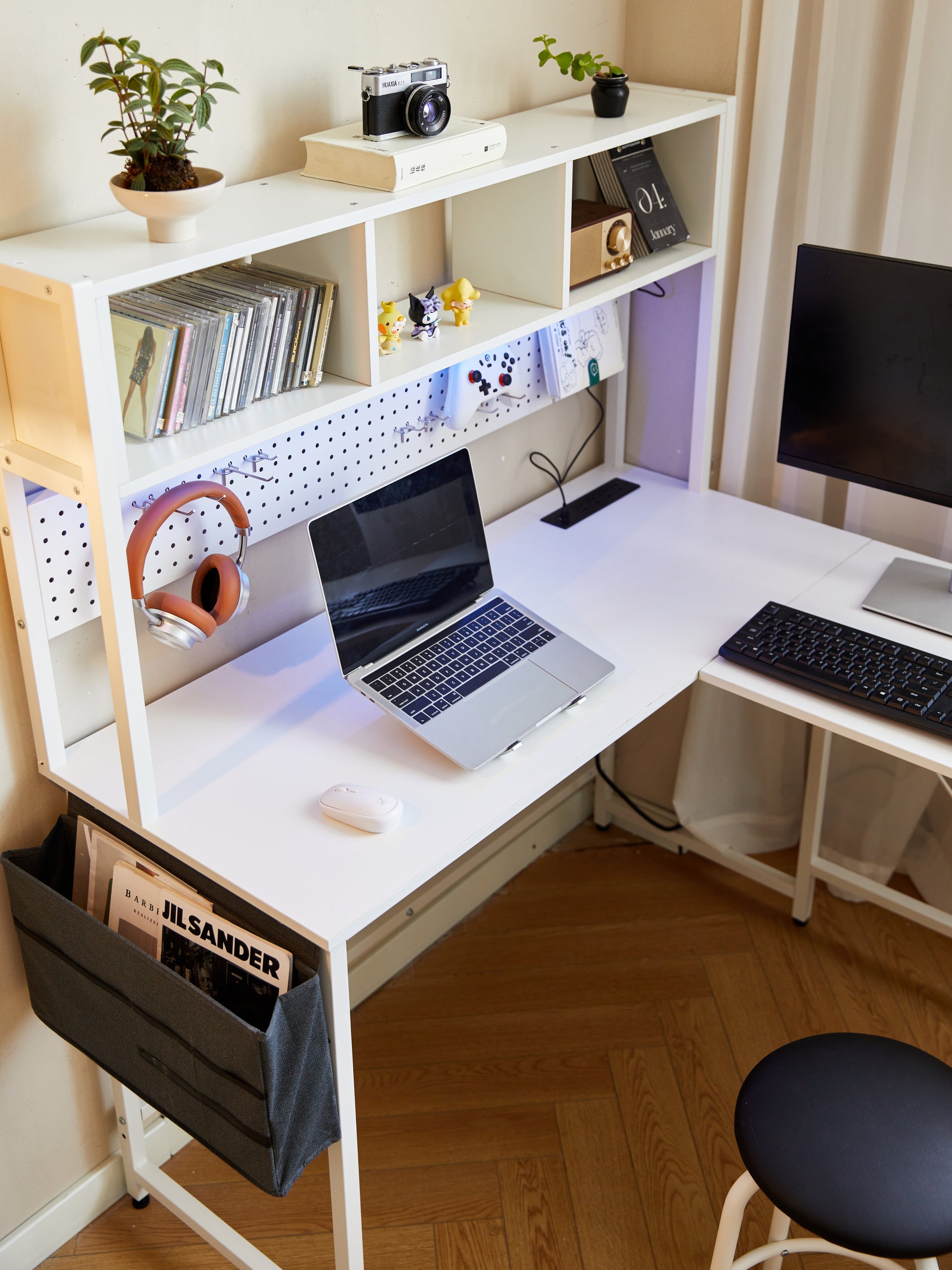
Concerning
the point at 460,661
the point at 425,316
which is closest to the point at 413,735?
the point at 460,661

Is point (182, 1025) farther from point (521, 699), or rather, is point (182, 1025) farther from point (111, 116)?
point (111, 116)

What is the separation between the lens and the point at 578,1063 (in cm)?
225

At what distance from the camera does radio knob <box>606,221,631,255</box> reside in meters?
2.01

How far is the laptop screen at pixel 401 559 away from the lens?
5.78ft

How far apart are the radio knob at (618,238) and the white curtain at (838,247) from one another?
1.08 feet

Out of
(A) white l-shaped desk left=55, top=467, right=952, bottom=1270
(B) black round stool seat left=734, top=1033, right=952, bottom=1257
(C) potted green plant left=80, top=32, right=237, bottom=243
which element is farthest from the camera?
(A) white l-shaped desk left=55, top=467, right=952, bottom=1270

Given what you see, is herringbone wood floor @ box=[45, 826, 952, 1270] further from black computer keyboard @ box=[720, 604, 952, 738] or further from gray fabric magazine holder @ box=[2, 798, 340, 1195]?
black computer keyboard @ box=[720, 604, 952, 738]

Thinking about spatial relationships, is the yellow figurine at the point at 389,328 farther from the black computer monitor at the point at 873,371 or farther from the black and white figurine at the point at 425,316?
the black computer monitor at the point at 873,371

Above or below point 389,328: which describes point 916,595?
below

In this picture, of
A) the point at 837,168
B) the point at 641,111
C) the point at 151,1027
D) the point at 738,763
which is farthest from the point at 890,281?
the point at 151,1027

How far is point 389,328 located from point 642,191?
0.63 m

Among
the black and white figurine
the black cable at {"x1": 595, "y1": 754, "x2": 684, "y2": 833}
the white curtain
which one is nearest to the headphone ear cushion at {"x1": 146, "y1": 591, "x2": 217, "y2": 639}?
the black and white figurine

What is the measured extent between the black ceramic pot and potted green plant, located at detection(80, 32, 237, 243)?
0.79 meters

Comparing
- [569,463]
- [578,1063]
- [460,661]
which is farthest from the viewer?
[569,463]
